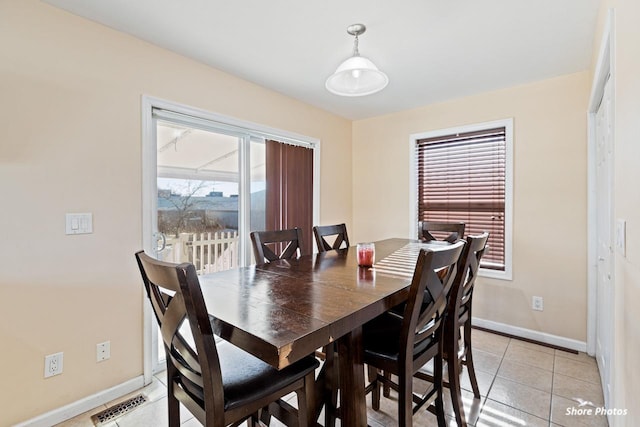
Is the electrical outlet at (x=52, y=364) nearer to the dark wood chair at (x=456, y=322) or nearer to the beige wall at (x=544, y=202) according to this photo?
the dark wood chair at (x=456, y=322)

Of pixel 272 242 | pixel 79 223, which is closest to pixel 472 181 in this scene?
pixel 272 242

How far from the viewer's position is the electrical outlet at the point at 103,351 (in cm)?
197

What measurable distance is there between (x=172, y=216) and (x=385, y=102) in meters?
2.57

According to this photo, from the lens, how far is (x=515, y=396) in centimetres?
202

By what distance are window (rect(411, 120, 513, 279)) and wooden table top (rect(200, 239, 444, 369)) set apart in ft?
5.94

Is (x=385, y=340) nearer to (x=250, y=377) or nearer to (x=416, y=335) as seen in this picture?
(x=416, y=335)

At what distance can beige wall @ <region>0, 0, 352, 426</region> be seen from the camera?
5.50 feet

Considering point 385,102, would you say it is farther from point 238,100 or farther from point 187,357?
point 187,357

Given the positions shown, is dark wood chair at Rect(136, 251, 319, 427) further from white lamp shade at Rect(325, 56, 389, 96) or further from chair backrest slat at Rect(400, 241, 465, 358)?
white lamp shade at Rect(325, 56, 389, 96)

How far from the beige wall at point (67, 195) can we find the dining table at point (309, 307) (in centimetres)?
98

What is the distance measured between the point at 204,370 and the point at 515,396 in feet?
6.93

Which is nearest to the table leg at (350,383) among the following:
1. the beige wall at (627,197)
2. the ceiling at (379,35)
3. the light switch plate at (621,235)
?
the beige wall at (627,197)

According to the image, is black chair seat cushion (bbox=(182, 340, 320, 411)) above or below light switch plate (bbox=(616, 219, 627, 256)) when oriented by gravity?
below

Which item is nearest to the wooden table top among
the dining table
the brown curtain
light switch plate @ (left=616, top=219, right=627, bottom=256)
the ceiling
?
the dining table
